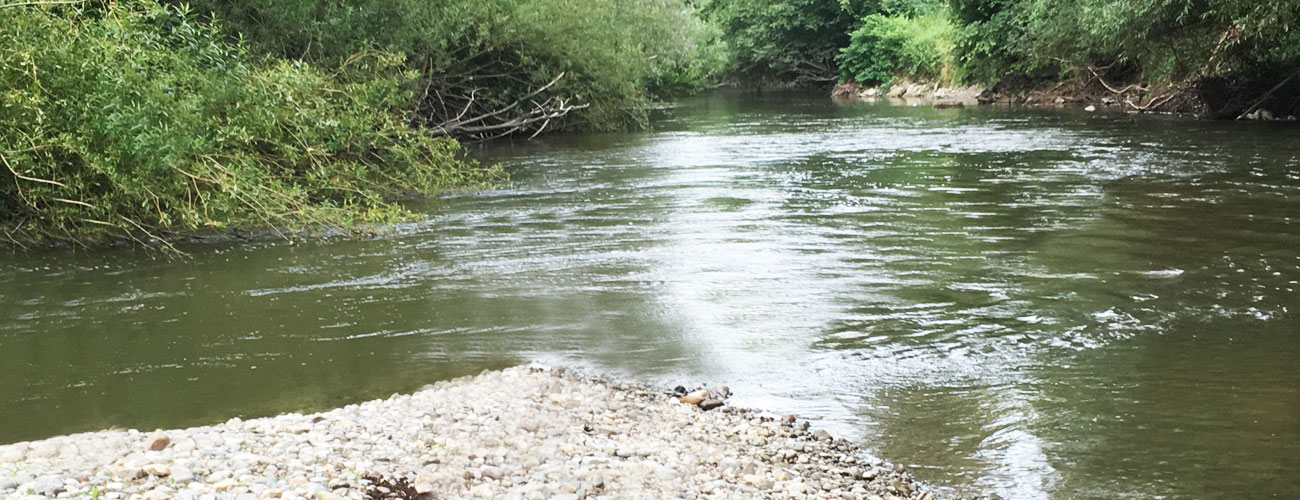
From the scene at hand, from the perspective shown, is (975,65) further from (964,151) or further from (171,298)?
(171,298)

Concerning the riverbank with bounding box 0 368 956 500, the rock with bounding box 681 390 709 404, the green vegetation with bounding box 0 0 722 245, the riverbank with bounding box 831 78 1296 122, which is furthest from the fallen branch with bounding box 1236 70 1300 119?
the riverbank with bounding box 0 368 956 500

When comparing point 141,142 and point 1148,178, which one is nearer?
point 141,142

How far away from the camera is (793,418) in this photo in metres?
6.43

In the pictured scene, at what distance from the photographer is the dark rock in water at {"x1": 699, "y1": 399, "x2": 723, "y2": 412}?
6679 millimetres

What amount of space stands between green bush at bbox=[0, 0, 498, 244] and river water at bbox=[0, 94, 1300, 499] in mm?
532

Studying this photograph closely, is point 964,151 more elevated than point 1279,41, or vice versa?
point 1279,41

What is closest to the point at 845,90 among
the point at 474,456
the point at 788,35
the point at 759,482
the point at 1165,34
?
the point at 788,35

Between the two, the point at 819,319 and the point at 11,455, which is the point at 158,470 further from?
the point at 819,319

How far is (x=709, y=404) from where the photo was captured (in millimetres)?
6695

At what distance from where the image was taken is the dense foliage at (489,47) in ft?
61.6

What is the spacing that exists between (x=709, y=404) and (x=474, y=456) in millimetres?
1764

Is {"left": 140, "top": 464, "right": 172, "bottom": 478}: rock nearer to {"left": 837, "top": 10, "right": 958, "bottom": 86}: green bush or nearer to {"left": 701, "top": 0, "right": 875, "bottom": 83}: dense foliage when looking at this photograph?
{"left": 837, "top": 10, "right": 958, "bottom": 86}: green bush

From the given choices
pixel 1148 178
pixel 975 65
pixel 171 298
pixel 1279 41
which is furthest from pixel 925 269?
pixel 975 65

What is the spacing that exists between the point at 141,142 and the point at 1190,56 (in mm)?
20954
